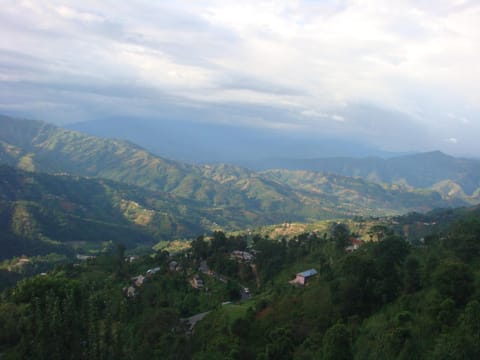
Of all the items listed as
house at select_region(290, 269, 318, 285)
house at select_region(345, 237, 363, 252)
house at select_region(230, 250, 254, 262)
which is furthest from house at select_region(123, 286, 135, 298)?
house at select_region(345, 237, 363, 252)

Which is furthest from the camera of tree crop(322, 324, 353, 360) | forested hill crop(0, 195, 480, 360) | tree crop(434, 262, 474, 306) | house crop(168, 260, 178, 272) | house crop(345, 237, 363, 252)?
house crop(168, 260, 178, 272)

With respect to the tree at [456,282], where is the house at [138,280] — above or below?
below

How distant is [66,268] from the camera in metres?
107

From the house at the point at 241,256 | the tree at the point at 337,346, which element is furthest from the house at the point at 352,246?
the tree at the point at 337,346

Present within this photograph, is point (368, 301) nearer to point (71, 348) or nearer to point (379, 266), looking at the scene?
point (379, 266)

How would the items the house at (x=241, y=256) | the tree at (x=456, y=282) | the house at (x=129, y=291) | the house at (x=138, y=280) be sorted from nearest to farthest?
1. the tree at (x=456, y=282)
2. the house at (x=129, y=291)
3. the house at (x=138, y=280)
4. the house at (x=241, y=256)

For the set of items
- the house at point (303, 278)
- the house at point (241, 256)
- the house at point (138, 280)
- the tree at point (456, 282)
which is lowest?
the house at point (138, 280)

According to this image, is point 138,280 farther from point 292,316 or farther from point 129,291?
point 292,316

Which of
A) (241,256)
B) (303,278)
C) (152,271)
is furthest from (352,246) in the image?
(152,271)

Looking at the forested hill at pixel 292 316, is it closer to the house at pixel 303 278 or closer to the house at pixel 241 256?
the house at pixel 303 278

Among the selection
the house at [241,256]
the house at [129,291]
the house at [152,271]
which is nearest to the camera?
the house at [129,291]

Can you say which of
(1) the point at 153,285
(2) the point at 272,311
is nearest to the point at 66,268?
(1) the point at 153,285

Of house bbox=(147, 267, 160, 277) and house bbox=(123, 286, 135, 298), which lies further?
house bbox=(147, 267, 160, 277)

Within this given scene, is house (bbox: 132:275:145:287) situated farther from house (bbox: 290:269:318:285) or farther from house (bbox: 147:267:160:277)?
house (bbox: 290:269:318:285)
